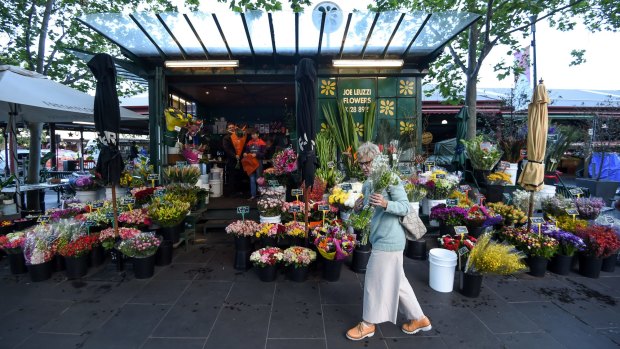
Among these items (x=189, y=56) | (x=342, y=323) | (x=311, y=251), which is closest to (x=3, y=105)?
(x=189, y=56)

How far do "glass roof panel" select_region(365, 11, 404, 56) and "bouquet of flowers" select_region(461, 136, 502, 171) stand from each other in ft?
9.57

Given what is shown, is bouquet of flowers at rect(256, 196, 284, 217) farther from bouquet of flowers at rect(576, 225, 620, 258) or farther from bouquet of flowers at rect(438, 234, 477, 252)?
bouquet of flowers at rect(576, 225, 620, 258)

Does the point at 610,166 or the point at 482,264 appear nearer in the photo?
the point at 482,264

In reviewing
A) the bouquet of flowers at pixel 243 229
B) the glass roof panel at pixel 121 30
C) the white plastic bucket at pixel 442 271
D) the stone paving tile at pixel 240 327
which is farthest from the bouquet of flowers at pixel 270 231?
the glass roof panel at pixel 121 30

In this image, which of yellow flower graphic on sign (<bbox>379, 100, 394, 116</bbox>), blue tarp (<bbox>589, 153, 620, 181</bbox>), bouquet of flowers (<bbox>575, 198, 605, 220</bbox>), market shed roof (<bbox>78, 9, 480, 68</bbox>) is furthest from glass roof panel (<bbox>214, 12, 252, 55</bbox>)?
blue tarp (<bbox>589, 153, 620, 181</bbox>)

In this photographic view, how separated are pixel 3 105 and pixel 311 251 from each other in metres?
7.08

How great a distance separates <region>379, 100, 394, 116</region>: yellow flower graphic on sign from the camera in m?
7.18

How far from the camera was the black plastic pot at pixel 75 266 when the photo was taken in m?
4.07

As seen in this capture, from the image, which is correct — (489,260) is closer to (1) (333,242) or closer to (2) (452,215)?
(2) (452,215)

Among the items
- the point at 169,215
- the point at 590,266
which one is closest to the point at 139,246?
the point at 169,215

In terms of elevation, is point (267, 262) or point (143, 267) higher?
point (267, 262)

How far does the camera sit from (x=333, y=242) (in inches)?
157

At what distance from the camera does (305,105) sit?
4.14 metres

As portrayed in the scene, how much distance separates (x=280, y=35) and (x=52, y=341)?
540 centimetres
